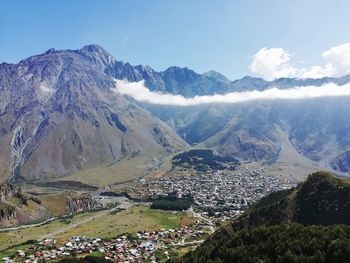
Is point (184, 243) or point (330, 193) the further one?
point (184, 243)

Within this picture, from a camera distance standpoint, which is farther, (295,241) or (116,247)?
(116,247)

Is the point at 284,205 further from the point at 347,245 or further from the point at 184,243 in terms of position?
the point at 347,245

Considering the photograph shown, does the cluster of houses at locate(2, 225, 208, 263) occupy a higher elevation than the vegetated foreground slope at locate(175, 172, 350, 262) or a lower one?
lower

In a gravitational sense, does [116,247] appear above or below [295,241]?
below

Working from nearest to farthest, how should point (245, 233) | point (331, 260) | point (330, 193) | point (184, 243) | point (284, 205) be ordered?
point (331, 260) → point (245, 233) → point (330, 193) → point (284, 205) → point (184, 243)

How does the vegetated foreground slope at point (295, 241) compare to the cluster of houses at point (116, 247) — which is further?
the cluster of houses at point (116, 247)

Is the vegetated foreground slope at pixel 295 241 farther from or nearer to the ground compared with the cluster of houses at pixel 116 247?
farther from the ground

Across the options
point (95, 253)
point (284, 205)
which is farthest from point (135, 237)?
point (284, 205)

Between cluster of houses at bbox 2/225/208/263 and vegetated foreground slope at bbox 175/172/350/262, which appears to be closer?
vegetated foreground slope at bbox 175/172/350/262
